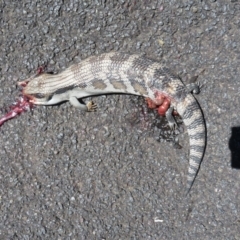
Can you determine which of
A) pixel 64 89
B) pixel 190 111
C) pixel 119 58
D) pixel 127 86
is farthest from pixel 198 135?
pixel 64 89

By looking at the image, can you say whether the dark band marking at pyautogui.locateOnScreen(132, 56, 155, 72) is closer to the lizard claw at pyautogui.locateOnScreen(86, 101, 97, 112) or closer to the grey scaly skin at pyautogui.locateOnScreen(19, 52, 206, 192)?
the grey scaly skin at pyautogui.locateOnScreen(19, 52, 206, 192)

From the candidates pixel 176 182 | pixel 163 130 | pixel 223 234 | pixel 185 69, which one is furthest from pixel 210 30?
pixel 223 234

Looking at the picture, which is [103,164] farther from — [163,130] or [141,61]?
[141,61]

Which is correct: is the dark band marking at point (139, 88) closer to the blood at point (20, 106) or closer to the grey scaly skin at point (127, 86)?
the grey scaly skin at point (127, 86)

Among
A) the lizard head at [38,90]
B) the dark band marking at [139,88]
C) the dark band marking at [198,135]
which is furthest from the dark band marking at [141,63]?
the lizard head at [38,90]

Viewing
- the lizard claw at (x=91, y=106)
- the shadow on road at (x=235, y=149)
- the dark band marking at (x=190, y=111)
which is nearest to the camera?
the dark band marking at (x=190, y=111)

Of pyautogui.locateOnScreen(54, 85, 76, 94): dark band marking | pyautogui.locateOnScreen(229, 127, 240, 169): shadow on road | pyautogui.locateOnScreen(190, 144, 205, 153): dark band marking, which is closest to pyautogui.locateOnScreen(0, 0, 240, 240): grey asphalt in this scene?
pyautogui.locateOnScreen(229, 127, 240, 169): shadow on road
